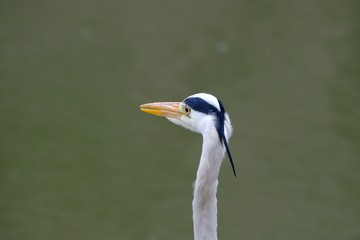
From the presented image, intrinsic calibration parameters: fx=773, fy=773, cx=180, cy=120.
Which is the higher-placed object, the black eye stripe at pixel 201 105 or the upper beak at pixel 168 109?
the upper beak at pixel 168 109

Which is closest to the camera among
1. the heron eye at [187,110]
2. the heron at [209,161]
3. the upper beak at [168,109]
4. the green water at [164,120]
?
the heron at [209,161]

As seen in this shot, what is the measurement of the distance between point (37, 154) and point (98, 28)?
2410 mm

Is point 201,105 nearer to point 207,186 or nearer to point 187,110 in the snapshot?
point 187,110

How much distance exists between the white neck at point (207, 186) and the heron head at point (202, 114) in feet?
0.14

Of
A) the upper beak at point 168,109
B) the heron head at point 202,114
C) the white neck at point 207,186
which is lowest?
the white neck at point 207,186

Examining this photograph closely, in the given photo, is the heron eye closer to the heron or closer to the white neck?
the heron

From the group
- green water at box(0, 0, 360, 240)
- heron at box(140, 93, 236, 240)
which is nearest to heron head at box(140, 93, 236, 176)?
heron at box(140, 93, 236, 240)

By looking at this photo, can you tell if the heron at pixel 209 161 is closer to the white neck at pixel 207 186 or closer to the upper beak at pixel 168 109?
the white neck at pixel 207 186

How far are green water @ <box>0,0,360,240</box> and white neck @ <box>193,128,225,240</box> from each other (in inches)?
98.6

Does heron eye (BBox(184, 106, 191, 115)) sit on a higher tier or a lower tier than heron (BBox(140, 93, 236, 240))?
higher

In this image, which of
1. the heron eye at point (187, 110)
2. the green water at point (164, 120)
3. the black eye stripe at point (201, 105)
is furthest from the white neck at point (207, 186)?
the green water at point (164, 120)

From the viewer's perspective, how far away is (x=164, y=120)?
25.8 ft

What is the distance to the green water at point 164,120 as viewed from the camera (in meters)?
6.70

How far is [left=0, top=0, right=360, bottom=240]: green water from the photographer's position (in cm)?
670
